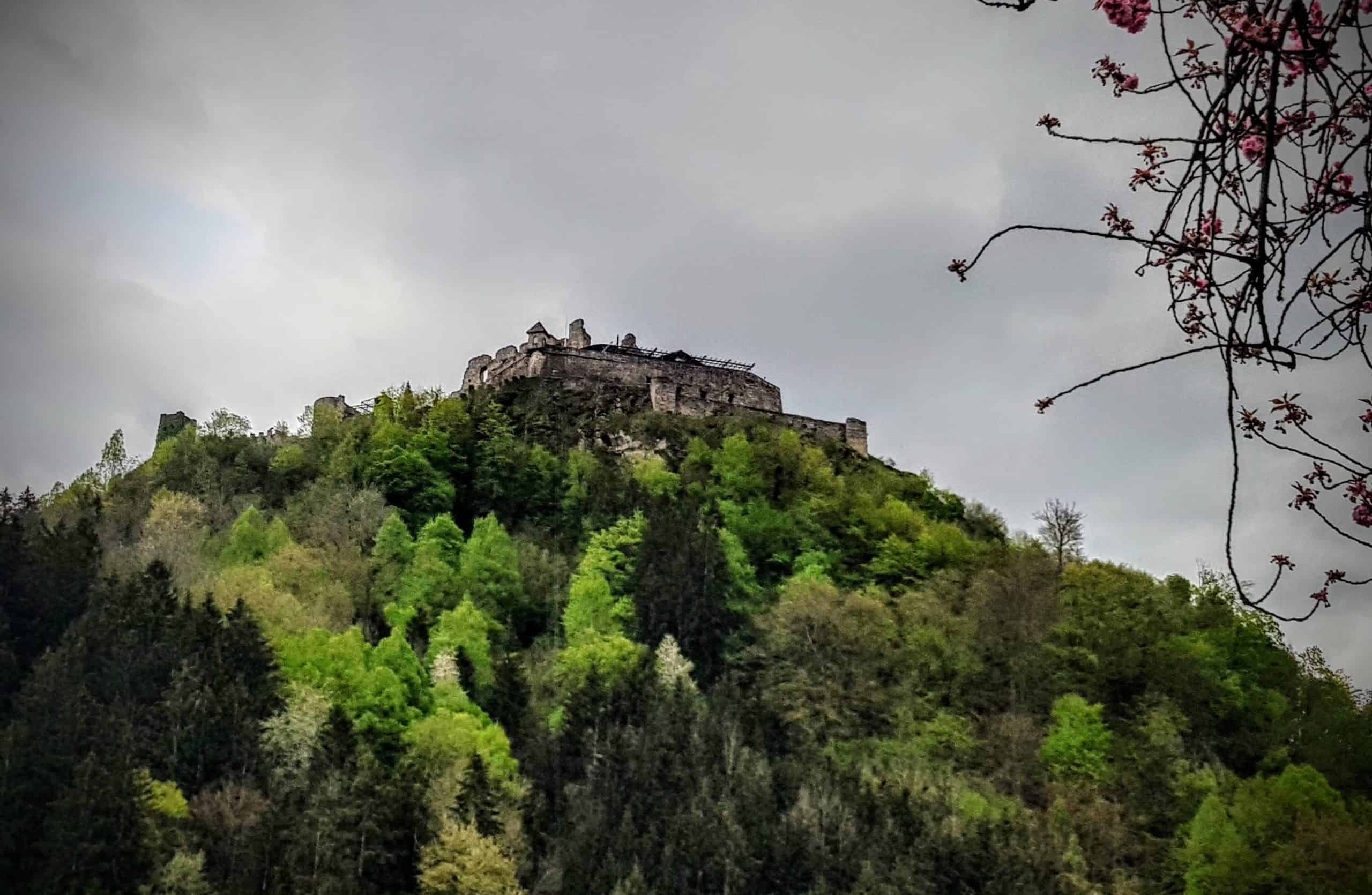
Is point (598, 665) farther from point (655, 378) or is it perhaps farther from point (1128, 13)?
point (1128, 13)

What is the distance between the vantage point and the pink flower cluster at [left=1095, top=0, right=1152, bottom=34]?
530 cm

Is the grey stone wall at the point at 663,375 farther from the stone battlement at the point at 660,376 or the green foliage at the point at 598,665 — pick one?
the green foliage at the point at 598,665

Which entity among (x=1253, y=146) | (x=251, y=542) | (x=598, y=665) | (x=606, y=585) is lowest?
(x=1253, y=146)

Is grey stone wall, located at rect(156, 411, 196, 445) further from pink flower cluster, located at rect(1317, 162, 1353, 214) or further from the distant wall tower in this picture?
pink flower cluster, located at rect(1317, 162, 1353, 214)

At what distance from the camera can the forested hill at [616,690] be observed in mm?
45438

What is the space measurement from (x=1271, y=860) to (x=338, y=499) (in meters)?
48.2

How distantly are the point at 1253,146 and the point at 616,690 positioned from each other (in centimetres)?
5334

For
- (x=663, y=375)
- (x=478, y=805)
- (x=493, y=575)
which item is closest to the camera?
(x=478, y=805)

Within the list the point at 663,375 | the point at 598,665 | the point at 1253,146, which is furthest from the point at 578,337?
the point at 1253,146

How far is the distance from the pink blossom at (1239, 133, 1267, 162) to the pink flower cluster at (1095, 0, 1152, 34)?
1.87 ft

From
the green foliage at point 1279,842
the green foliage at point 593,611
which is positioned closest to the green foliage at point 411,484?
the green foliage at point 593,611

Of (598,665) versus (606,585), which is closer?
(598,665)

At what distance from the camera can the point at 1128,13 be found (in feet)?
17.4

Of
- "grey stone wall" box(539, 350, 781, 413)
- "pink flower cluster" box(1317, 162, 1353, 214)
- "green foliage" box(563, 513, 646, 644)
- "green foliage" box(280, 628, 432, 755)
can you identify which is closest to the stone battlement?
"grey stone wall" box(539, 350, 781, 413)
